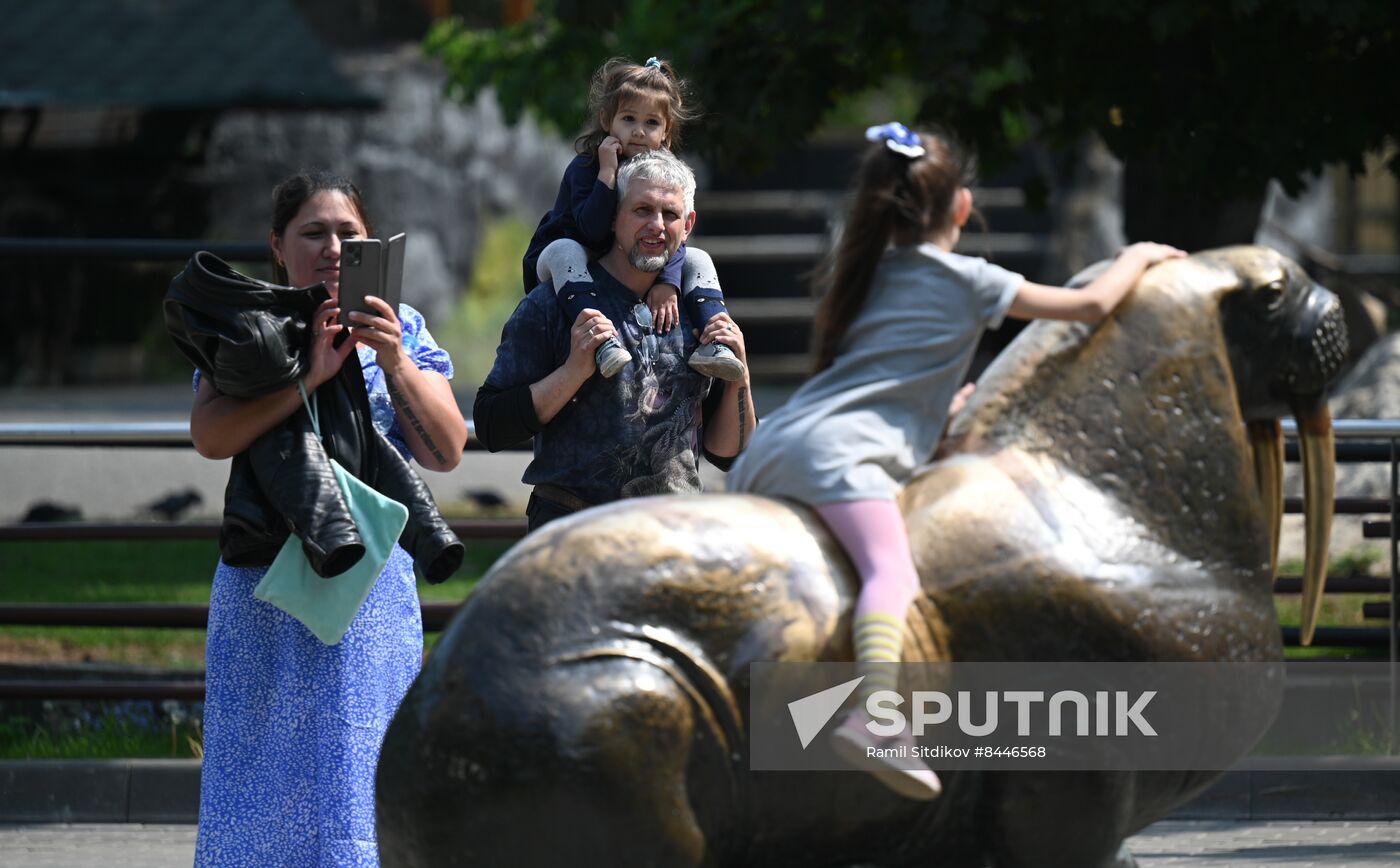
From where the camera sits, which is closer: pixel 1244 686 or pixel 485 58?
pixel 1244 686

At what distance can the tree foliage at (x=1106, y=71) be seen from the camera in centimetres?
901

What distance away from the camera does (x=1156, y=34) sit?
8.67m

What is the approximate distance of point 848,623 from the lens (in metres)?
3.69

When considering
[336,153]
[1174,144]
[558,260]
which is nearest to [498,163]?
[336,153]

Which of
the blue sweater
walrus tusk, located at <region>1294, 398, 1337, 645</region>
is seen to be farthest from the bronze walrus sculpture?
the blue sweater

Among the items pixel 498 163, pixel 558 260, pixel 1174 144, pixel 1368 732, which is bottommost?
pixel 498 163

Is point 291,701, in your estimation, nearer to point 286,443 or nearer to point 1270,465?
point 286,443

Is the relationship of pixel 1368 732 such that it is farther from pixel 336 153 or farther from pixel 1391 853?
pixel 336 153

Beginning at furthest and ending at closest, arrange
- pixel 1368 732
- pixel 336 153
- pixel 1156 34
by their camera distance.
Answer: pixel 336 153, pixel 1156 34, pixel 1368 732

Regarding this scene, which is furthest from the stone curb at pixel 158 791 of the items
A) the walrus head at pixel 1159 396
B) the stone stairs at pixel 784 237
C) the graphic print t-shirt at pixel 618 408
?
the stone stairs at pixel 784 237

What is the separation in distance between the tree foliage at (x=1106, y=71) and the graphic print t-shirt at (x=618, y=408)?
467 centimetres

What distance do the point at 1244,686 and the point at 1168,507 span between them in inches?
14.8

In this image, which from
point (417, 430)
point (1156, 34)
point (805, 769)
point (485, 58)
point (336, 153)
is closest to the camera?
point (805, 769)

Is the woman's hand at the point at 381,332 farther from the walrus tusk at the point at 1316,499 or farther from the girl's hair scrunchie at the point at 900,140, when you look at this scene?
the walrus tusk at the point at 1316,499
